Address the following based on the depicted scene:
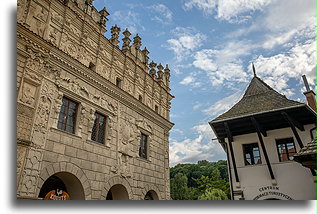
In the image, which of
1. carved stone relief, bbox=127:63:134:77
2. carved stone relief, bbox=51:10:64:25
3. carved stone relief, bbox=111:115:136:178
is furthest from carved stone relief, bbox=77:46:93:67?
carved stone relief, bbox=111:115:136:178

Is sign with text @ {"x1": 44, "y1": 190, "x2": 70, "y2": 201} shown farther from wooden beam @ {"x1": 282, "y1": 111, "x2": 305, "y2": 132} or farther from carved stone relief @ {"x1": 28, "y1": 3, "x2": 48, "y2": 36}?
wooden beam @ {"x1": 282, "y1": 111, "x2": 305, "y2": 132}

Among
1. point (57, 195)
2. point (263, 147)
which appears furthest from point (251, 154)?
point (57, 195)

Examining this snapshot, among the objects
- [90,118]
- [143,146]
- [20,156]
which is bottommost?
[20,156]

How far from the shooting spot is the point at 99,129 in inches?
215

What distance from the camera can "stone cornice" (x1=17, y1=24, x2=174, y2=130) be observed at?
4211mm

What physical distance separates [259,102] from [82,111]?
4.09 meters

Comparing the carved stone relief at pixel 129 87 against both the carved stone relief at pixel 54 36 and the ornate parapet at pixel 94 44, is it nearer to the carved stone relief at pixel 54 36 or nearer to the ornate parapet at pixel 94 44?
the ornate parapet at pixel 94 44

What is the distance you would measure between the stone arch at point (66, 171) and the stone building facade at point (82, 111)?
0.02 metres

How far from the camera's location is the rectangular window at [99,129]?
208 inches

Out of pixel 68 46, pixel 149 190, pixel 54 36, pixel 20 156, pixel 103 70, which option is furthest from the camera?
pixel 149 190

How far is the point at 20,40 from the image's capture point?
4082 millimetres

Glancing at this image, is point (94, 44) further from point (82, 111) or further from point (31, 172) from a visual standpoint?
point (31, 172)

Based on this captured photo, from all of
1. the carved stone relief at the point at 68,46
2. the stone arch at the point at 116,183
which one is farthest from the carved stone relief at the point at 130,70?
the stone arch at the point at 116,183

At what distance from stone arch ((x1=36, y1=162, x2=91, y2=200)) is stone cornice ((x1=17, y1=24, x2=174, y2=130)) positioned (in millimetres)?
1840
